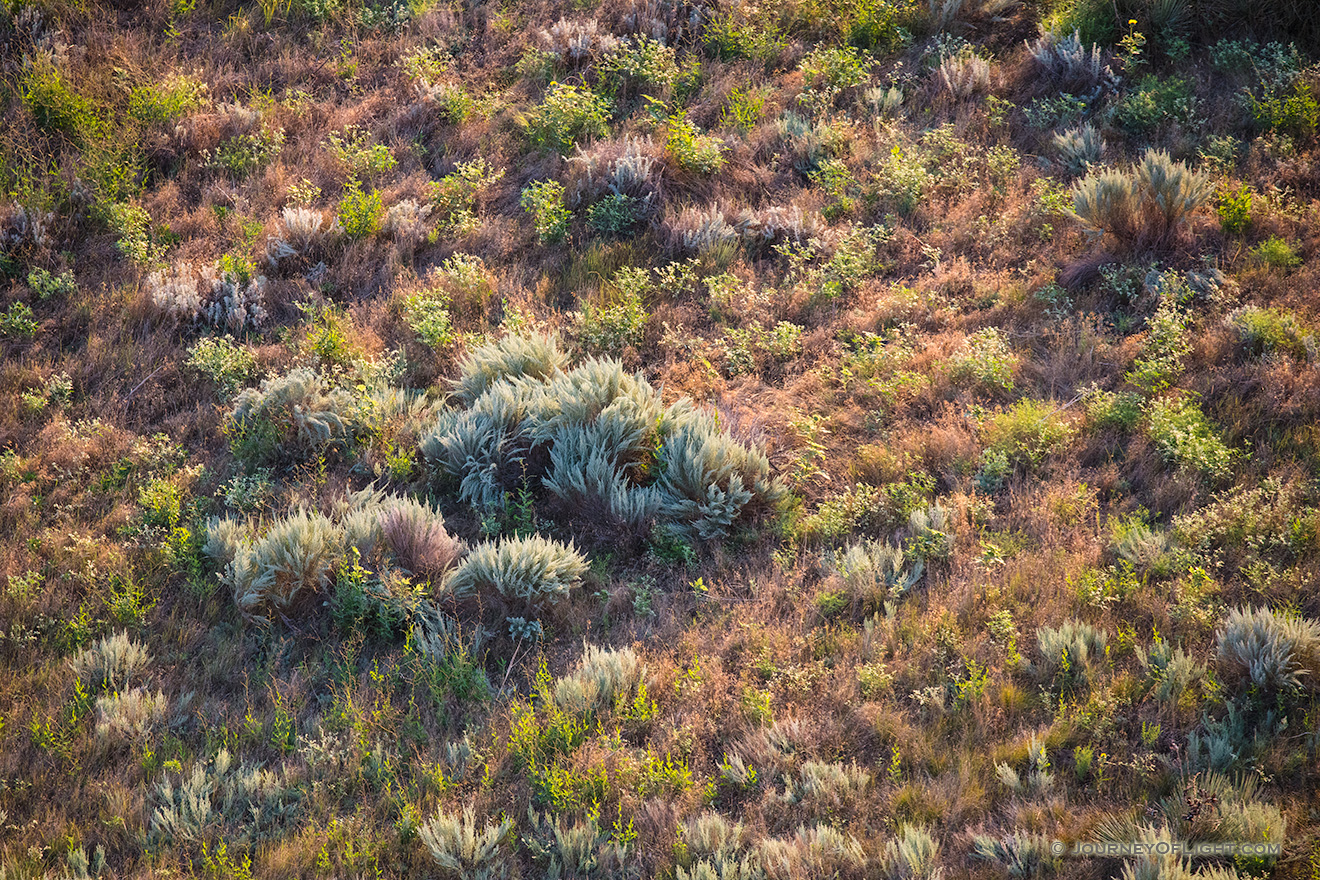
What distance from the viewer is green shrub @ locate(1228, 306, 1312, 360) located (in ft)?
18.6

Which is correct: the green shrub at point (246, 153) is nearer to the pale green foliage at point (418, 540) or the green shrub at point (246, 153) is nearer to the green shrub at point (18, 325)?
the green shrub at point (18, 325)

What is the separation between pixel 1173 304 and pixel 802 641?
391 centimetres

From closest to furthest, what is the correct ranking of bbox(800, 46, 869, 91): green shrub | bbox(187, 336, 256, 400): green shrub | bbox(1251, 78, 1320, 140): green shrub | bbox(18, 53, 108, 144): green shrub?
1. bbox(187, 336, 256, 400): green shrub
2. bbox(1251, 78, 1320, 140): green shrub
3. bbox(18, 53, 108, 144): green shrub
4. bbox(800, 46, 869, 91): green shrub

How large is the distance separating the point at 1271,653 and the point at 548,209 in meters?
6.44

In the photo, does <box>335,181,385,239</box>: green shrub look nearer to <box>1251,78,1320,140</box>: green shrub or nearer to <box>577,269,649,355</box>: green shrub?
<box>577,269,649,355</box>: green shrub

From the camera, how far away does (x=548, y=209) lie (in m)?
7.94

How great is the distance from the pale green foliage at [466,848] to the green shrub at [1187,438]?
4.55 meters

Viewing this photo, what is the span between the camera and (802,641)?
4844 mm

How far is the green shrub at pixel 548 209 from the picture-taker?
784 centimetres

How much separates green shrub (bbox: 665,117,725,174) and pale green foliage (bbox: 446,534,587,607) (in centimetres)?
442

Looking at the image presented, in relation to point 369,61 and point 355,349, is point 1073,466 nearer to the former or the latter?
point 355,349

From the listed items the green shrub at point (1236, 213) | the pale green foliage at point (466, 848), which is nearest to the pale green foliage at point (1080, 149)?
the green shrub at point (1236, 213)

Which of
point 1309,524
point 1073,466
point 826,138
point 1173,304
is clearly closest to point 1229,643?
point 1309,524

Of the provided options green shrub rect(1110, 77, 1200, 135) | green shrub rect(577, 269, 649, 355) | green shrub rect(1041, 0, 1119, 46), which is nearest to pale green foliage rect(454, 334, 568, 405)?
green shrub rect(577, 269, 649, 355)
